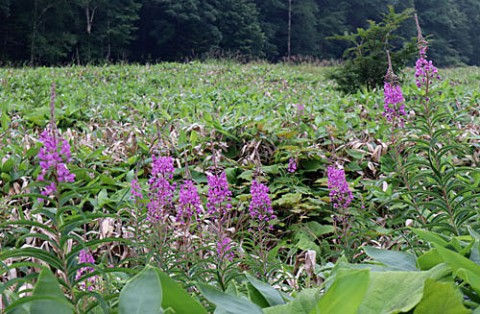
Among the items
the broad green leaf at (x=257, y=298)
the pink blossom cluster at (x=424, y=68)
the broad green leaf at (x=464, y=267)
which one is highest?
the pink blossom cluster at (x=424, y=68)

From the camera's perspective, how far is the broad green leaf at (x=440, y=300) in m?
0.61

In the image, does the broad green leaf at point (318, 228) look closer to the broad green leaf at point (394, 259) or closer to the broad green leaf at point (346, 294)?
the broad green leaf at point (394, 259)

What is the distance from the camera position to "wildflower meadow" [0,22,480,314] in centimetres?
70

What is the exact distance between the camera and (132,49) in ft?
92.9

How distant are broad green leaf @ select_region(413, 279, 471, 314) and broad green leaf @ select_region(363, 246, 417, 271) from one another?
0.23 meters

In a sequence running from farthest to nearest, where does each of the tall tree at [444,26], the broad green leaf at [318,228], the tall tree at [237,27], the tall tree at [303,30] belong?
the tall tree at [444,26]
the tall tree at [303,30]
the tall tree at [237,27]
the broad green leaf at [318,228]

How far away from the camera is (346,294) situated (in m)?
0.58

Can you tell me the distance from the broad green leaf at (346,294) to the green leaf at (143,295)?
0.22 meters

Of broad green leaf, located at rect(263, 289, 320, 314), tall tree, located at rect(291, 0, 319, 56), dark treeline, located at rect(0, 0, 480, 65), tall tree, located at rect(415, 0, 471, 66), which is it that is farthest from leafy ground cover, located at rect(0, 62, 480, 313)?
tall tree, located at rect(415, 0, 471, 66)

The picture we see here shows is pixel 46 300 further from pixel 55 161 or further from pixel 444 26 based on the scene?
pixel 444 26

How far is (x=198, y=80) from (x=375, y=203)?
20.6 ft

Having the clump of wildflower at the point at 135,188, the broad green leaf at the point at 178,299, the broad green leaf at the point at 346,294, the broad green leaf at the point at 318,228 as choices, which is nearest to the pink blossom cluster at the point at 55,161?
the broad green leaf at the point at 178,299

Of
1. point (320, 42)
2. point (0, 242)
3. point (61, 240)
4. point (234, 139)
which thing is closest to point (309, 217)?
point (234, 139)

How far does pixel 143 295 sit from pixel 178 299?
0.17 feet
